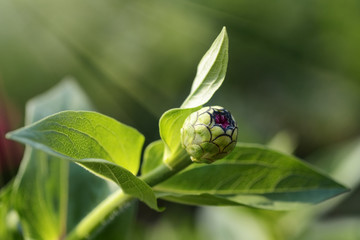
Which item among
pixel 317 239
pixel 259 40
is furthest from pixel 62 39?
pixel 317 239

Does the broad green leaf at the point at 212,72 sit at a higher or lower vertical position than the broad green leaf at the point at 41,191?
higher

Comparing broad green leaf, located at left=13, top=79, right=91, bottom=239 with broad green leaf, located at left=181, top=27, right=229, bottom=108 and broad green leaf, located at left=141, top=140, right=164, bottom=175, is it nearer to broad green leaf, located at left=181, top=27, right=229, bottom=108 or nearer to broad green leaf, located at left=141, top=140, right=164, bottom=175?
broad green leaf, located at left=141, top=140, right=164, bottom=175

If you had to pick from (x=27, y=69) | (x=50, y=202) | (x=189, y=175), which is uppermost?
(x=189, y=175)

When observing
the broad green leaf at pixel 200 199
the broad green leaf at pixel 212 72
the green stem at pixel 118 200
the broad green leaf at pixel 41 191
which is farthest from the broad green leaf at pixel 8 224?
the broad green leaf at pixel 212 72

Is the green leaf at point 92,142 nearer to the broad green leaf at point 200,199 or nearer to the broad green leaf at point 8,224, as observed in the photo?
the broad green leaf at point 200,199

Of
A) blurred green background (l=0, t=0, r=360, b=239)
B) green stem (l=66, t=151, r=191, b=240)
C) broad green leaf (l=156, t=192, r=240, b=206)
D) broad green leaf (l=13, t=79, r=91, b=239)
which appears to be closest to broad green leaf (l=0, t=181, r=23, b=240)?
broad green leaf (l=13, t=79, r=91, b=239)

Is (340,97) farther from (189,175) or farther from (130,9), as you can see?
(189,175)

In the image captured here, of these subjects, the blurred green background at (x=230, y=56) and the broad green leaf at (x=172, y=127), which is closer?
the broad green leaf at (x=172, y=127)
